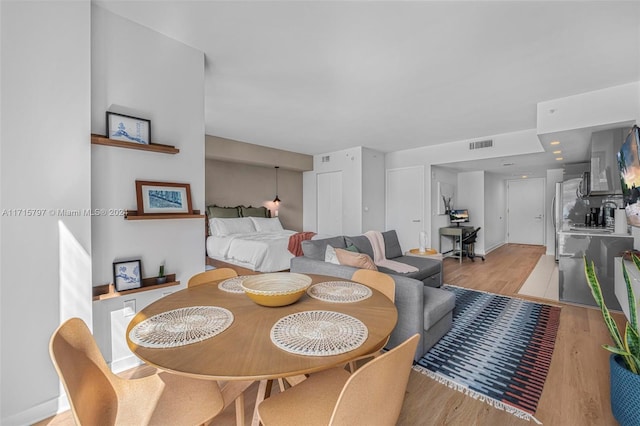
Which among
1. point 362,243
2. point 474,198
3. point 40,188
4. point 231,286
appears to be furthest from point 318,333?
point 474,198

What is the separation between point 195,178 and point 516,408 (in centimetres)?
284

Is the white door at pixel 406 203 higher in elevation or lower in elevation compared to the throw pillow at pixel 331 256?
higher

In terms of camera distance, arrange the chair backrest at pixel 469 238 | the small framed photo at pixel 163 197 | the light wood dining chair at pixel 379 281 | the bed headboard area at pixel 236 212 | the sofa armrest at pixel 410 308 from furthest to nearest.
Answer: the chair backrest at pixel 469 238 < the bed headboard area at pixel 236 212 < the sofa armrest at pixel 410 308 < the small framed photo at pixel 163 197 < the light wood dining chair at pixel 379 281

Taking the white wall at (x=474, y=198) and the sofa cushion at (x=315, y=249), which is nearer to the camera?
the sofa cushion at (x=315, y=249)

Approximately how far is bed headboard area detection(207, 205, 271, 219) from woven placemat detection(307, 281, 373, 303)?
426 centimetres

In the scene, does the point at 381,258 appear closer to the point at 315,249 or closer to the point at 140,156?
the point at 315,249

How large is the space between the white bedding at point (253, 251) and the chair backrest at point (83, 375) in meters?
3.11

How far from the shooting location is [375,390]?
2.75ft

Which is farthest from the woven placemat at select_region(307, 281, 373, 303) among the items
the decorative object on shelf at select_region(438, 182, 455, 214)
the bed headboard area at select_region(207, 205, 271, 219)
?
the decorative object on shelf at select_region(438, 182, 455, 214)

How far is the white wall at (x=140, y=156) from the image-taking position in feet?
6.38

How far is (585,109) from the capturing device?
10.6 ft

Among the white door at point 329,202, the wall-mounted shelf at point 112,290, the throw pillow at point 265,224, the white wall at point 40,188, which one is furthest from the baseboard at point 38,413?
the white door at point 329,202

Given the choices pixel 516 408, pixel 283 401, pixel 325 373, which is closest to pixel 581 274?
pixel 516 408

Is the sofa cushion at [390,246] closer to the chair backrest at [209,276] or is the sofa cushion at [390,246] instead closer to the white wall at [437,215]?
the white wall at [437,215]
